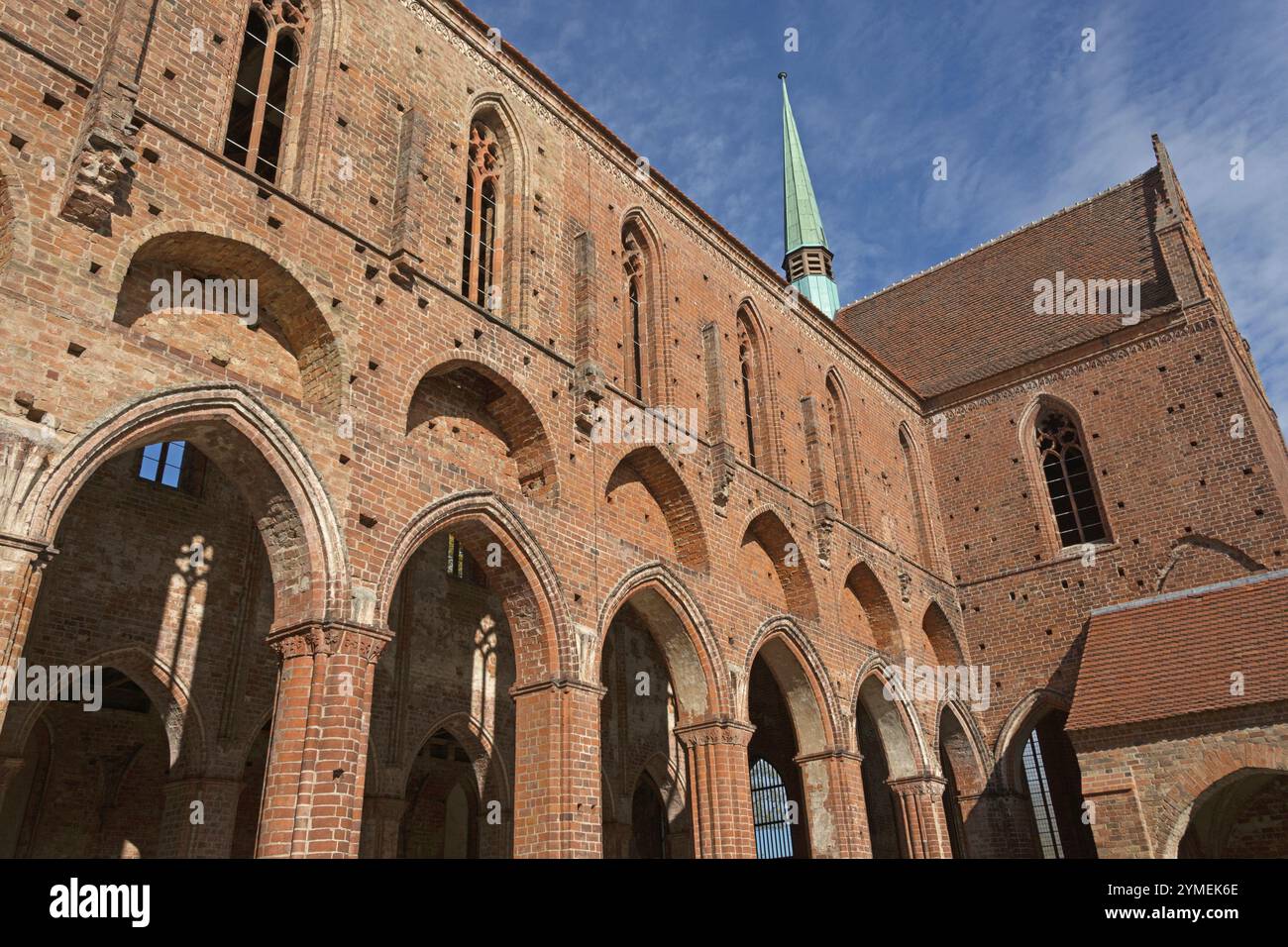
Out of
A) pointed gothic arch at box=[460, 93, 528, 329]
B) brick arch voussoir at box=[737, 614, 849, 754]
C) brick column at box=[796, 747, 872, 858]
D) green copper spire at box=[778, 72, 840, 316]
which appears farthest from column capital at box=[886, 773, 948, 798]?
green copper spire at box=[778, 72, 840, 316]

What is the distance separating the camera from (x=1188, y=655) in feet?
52.6

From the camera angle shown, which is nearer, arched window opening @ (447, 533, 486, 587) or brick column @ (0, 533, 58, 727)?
brick column @ (0, 533, 58, 727)

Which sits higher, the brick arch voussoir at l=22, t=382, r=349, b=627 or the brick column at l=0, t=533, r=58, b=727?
the brick arch voussoir at l=22, t=382, r=349, b=627

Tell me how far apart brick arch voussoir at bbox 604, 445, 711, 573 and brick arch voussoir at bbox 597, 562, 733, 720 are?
0.81 meters

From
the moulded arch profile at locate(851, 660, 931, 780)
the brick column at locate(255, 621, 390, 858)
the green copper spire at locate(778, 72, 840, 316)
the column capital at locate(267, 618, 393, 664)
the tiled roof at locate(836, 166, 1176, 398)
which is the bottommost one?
the brick column at locate(255, 621, 390, 858)

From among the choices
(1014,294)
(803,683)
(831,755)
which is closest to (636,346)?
(803,683)

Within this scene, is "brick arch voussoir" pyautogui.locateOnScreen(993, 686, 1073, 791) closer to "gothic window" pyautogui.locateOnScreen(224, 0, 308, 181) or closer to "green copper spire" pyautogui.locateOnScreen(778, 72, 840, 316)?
"gothic window" pyautogui.locateOnScreen(224, 0, 308, 181)

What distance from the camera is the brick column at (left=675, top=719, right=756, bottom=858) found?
12.8 m

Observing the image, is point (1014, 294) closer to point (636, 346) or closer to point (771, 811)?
point (636, 346)

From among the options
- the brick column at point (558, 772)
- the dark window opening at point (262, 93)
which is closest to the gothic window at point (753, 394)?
the brick column at point (558, 772)

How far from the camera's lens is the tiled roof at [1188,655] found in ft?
48.6

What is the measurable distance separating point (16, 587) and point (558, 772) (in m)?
5.46

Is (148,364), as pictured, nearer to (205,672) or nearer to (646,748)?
(205,672)

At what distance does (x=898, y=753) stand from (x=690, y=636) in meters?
6.48
